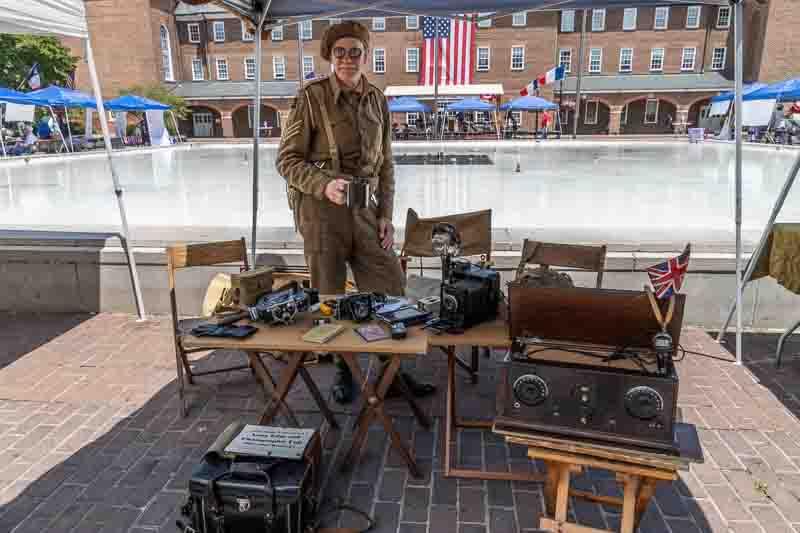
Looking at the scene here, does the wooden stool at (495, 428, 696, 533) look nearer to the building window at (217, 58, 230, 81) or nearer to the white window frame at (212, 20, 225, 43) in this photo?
the building window at (217, 58, 230, 81)

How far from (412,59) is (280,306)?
39019 millimetres

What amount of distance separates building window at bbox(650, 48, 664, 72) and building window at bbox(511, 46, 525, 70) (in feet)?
32.3

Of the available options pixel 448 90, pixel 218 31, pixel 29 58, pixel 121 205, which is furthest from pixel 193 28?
pixel 121 205

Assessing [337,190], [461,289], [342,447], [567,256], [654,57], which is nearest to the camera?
[461,289]

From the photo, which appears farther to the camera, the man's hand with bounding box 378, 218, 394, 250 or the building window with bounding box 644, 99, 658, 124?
the building window with bounding box 644, 99, 658, 124

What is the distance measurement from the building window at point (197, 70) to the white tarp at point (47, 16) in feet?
137

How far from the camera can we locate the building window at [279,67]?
4050cm

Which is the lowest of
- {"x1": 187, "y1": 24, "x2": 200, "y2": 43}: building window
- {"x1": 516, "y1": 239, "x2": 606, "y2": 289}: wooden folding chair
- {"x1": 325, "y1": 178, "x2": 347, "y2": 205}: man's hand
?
{"x1": 516, "y1": 239, "x2": 606, "y2": 289}: wooden folding chair

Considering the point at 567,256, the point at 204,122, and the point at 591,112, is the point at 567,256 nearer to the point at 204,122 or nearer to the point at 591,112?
the point at 591,112

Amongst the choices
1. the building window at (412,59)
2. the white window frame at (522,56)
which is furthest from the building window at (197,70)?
the white window frame at (522,56)

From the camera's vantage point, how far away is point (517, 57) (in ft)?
126

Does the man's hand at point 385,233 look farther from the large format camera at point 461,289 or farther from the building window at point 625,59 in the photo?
the building window at point 625,59

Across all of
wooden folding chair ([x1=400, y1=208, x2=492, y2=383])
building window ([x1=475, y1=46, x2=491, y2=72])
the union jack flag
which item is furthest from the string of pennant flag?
the union jack flag

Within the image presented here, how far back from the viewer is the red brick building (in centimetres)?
3725
